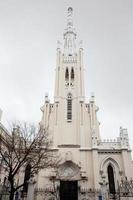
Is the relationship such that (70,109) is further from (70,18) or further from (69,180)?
(70,18)

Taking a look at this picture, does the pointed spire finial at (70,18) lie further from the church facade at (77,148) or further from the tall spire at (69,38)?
the church facade at (77,148)

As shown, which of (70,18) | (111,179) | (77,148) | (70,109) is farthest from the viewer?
(70,18)

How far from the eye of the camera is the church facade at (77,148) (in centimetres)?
2798

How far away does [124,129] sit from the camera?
32.4m

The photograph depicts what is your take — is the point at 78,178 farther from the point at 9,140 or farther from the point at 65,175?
the point at 9,140

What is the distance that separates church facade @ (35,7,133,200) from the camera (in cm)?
2798

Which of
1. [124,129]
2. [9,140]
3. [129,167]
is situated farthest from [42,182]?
[124,129]

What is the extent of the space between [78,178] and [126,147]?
336 inches

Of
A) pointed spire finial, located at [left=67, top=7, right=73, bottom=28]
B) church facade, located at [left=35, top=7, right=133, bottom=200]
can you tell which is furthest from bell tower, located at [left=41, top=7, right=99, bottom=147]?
pointed spire finial, located at [left=67, top=7, right=73, bottom=28]

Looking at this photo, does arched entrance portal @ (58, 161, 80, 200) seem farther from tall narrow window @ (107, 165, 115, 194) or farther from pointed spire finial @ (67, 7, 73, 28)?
pointed spire finial @ (67, 7, 73, 28)

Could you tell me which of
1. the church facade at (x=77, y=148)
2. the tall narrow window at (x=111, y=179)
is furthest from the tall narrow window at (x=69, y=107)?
the tall narrow window at (x=111, y=179)

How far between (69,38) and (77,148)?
1113 inches

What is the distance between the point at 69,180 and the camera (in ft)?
94.0

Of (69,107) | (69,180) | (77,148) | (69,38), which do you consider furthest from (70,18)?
(69,180)
